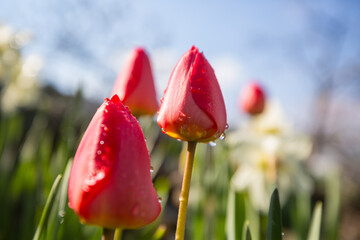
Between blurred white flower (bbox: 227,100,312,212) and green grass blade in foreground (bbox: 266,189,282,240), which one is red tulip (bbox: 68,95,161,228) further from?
blurred white flower (bbox: 227,100,312,212)

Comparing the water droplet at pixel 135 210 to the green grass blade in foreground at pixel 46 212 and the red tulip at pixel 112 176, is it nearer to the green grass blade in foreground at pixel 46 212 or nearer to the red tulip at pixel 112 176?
the red tulip at pixel 112 176

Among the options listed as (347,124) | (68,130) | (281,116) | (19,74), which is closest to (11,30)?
(19,74)

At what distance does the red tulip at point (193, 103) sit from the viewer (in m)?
0.39

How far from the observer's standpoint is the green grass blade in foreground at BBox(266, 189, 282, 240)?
1.34 feet

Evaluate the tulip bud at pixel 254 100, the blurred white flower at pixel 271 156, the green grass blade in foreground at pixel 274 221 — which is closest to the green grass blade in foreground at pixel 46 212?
the green grass blade in foreground at pixel 274 221

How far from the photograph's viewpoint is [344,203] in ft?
11.0

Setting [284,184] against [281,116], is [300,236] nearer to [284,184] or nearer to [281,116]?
[284,184]

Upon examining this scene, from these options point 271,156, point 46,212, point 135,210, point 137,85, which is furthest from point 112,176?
point 271,156

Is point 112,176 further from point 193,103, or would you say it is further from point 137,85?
point 137,85

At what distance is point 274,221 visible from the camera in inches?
16.2

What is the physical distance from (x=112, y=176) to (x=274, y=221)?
0.73 feet

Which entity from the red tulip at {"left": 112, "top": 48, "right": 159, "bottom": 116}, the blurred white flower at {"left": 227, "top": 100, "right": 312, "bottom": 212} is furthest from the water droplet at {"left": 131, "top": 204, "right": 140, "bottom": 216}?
the blurred white flower at {"left": 227, "top": 100, "right": 312, "bottom": 212}

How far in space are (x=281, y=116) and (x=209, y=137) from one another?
1241 millimetres

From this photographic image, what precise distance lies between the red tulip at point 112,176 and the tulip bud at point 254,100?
1.30 meters
